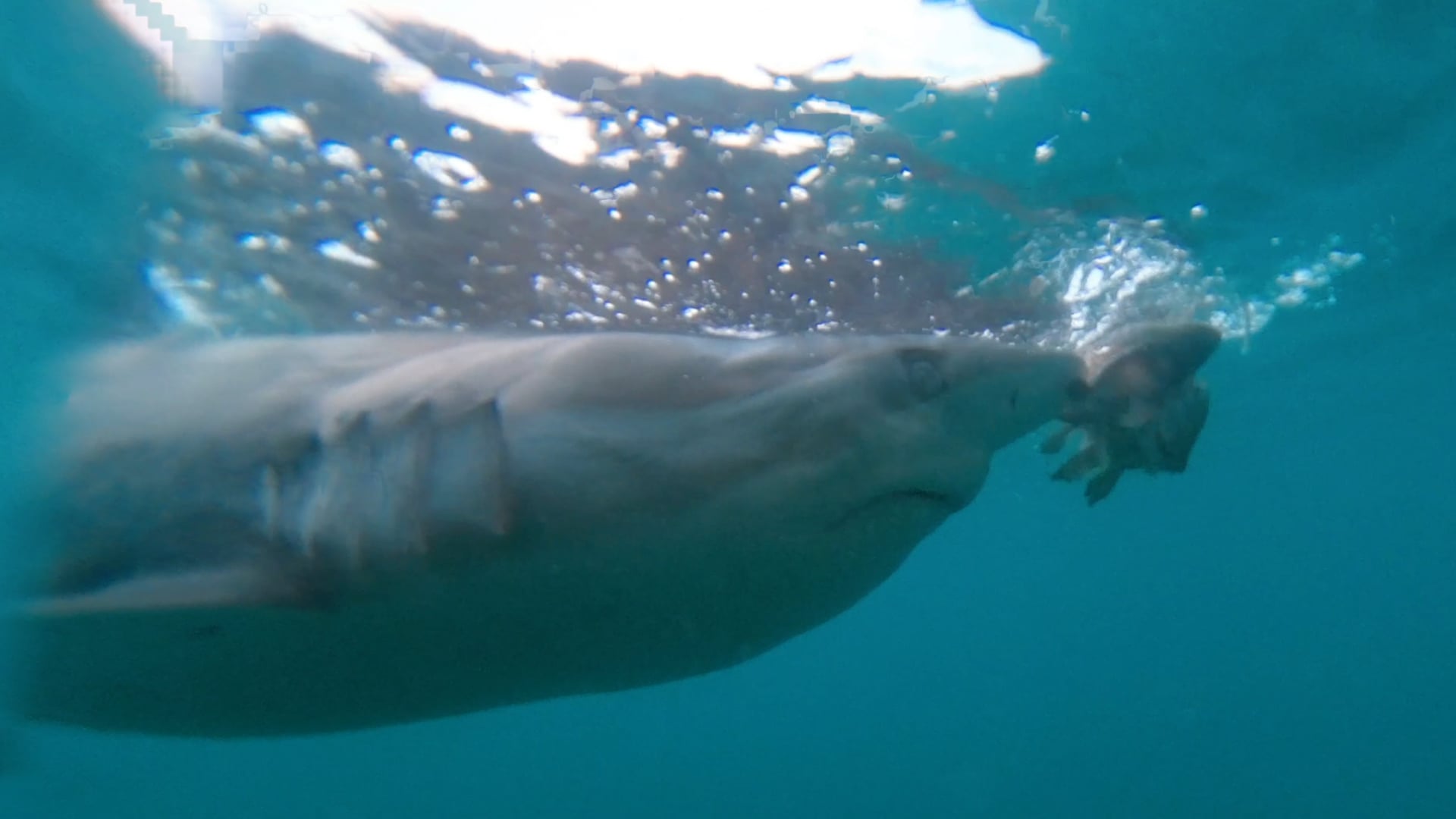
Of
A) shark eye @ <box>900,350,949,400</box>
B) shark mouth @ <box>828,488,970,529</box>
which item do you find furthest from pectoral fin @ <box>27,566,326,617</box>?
shark eye @ <box>900,350,949,400</box>

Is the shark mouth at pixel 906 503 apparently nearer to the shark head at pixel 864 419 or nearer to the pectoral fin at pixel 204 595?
the shark head at pixel 864 419

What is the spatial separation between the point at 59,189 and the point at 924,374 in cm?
A: 921

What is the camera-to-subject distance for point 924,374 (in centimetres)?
312

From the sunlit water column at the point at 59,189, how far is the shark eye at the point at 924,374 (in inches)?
124

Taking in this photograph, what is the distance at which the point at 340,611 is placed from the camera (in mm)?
2943

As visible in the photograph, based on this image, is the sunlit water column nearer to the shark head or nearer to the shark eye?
the shark head

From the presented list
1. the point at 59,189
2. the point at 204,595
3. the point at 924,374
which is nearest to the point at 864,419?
the point at 924,374

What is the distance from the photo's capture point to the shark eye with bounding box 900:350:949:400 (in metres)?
3.12

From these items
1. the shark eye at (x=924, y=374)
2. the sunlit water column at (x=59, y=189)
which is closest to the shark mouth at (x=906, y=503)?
the shark eye at (x=924, y=374)

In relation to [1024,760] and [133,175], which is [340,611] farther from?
[1024,760]

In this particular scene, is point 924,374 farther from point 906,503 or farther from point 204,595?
point 204,595

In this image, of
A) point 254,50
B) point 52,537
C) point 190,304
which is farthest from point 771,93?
point 190,304

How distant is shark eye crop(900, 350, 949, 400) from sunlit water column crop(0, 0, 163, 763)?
316cm

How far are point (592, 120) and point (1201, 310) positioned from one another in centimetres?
1165
